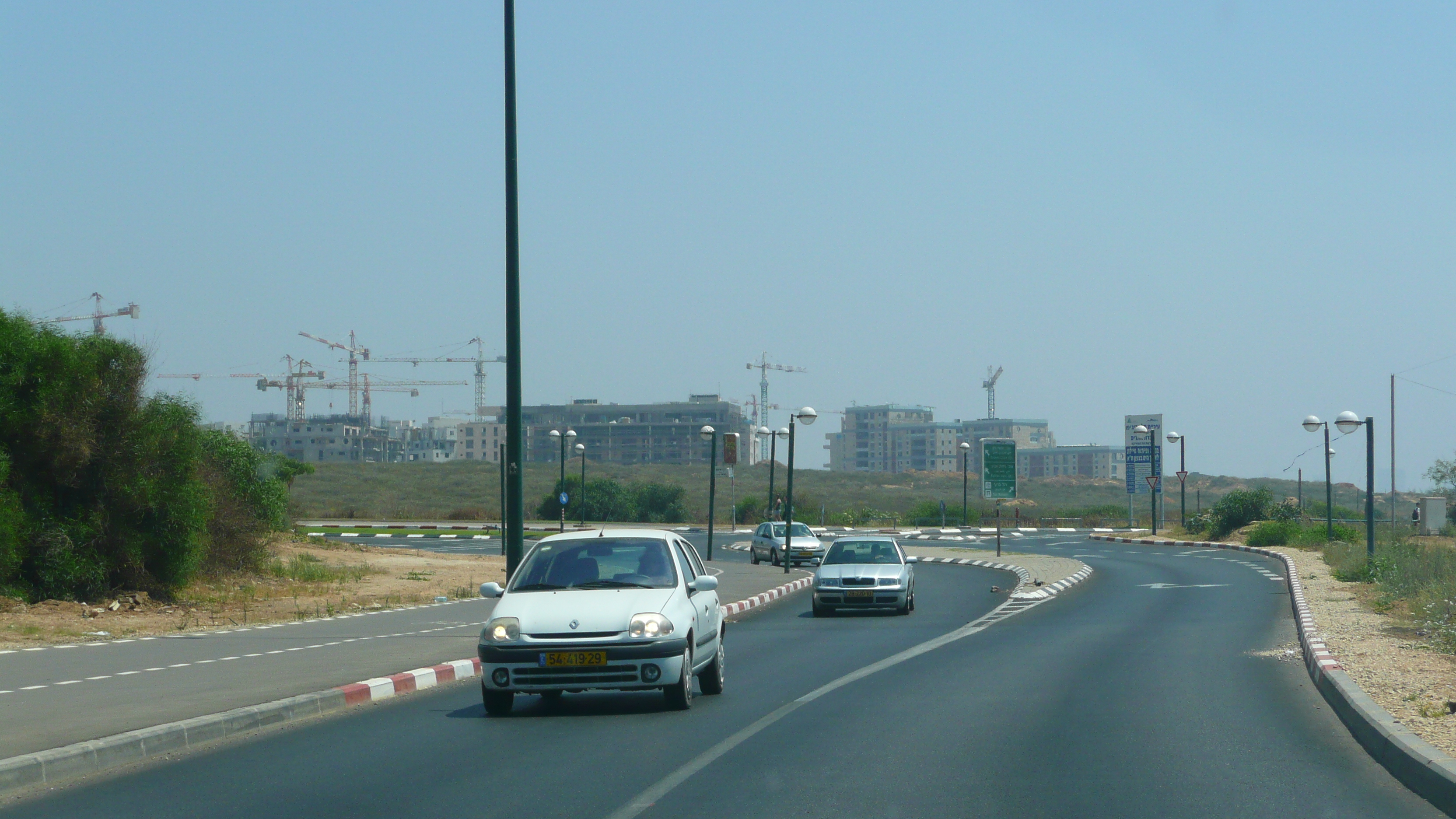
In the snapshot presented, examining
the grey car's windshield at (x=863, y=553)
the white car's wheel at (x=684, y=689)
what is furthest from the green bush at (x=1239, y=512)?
the white car's wheel at (x=684, y=689)

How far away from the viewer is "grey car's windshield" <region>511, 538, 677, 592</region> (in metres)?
12.2

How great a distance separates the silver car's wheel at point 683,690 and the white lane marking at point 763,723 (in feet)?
2.43

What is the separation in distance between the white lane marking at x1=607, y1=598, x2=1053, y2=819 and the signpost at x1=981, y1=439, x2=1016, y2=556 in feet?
87.1

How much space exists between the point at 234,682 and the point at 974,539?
2207 inches

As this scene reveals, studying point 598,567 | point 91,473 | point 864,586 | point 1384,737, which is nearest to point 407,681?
point 598,567

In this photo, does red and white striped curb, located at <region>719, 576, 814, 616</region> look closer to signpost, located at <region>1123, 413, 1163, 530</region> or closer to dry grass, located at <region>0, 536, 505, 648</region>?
dry grass, located at <region>0, 536, 505, 648</region>

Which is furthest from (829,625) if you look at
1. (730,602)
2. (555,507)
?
(555,507)

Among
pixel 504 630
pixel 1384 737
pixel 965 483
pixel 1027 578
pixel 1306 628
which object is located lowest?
pixel 1027 578

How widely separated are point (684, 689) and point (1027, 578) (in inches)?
990

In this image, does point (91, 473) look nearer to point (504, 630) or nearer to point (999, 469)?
point (504, 630)

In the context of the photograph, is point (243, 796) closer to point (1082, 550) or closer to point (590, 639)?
point (590, 639)

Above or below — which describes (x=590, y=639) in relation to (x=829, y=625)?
above

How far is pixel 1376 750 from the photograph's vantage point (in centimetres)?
912

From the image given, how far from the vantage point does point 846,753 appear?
30.8 feet
